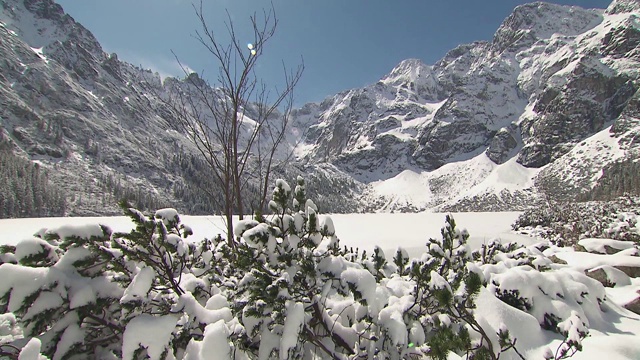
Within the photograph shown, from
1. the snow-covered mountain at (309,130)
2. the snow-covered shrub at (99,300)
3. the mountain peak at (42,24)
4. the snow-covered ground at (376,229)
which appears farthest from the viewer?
the mountain peak at (42,24)

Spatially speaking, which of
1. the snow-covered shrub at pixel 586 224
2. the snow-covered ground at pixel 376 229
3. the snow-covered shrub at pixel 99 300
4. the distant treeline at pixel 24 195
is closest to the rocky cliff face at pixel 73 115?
the distant treeline at pixel 24 195

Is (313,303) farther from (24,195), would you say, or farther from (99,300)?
(24,195)

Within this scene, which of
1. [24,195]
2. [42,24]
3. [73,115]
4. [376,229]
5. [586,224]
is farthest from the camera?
[42,24]

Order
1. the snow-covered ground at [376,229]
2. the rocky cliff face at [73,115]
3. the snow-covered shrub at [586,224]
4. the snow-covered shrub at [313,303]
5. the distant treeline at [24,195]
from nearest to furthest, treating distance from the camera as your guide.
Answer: the snow-covered shrub at [313,303] → the snow-covered shrub at [586,224] → the snow-covered ground at [376,229] → the distant treeline at [24,195] → the rocky cliff face at [73,115]

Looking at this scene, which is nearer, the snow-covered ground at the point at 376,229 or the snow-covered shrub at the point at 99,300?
the snow-covered shrub at the point at 99,300

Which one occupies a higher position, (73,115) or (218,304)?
Result: (73,115)

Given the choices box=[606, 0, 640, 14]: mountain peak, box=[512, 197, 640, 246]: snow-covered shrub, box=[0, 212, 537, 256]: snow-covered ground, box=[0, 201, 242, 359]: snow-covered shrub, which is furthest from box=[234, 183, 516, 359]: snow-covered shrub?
box=[606, 0, 640, 14]: mountain peak

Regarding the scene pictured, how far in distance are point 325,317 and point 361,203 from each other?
18666 centimetres

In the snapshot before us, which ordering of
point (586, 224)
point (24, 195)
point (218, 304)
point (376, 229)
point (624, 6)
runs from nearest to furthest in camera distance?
point (218, 304) < point (586, 224) < point (376, 229) < point (24, 195) < point (624, 6)

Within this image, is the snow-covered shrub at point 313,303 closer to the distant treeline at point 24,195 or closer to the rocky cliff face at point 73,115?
the distant treeline at point 24,195

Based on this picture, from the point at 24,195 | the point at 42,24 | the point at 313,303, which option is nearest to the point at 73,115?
the point at 24,195

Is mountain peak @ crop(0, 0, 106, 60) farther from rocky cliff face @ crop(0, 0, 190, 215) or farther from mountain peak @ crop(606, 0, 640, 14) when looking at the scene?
mountain peak @ crop(606, 0, 640, 14)

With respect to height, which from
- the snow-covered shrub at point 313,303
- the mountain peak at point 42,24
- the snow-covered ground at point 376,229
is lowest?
the snow-covered ground at point 376,229

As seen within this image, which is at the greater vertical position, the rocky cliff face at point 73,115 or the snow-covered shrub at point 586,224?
the rocky cliff face at point 73,115
